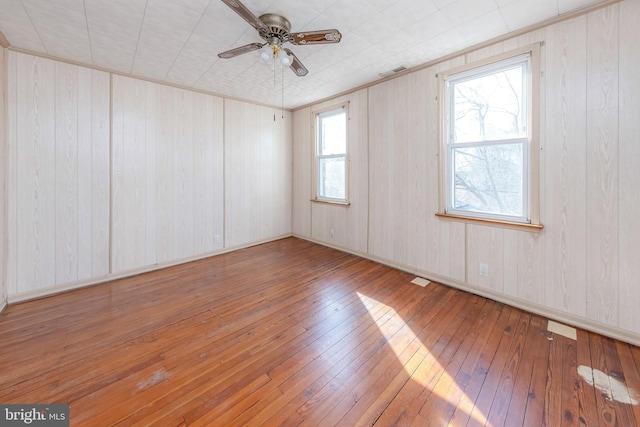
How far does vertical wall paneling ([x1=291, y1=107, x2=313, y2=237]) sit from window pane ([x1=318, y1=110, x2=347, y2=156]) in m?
0.26

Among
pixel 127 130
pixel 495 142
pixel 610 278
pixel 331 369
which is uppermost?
pixel 127 130

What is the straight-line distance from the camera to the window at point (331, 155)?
173 inches

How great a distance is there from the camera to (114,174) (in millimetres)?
3256

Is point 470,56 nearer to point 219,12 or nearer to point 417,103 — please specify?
point 417,103

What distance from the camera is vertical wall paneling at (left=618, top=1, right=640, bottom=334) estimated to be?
193cm

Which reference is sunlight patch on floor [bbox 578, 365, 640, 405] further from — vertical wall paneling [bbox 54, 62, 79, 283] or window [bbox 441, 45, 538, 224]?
vertical wall paneling [bbox 54, 62, 79, 283]

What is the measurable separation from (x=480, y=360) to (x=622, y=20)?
2.77 meters

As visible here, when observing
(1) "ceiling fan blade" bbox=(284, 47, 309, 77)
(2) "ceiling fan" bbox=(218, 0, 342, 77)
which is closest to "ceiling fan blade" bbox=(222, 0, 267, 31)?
(2) "ceiling fan" bbox=(218, 0, 342, 77)

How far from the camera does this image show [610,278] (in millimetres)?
2076

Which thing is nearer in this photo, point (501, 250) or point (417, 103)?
point (501, 250)

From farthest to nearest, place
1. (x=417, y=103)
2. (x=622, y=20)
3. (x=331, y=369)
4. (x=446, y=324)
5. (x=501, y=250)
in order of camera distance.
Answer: (x=417, y=103), (x=501, y=250), (x=446, y=324), (x=622, y=20), (x=331, y=369)

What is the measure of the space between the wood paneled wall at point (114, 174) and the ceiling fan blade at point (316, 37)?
248cm

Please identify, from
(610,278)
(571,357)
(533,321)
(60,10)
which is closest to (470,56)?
(610,278)

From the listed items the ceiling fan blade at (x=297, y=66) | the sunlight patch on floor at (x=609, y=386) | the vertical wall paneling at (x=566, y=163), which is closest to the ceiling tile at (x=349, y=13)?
the ceiling fan blade at (x=297, y=66)
